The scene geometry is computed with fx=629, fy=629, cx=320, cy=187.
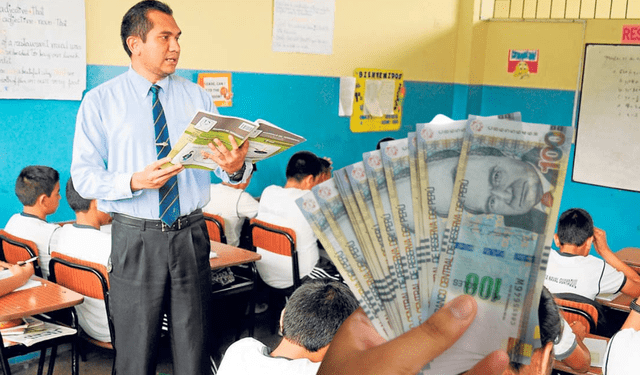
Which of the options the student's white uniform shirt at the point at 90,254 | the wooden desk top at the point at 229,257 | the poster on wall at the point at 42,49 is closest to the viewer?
the student's white uniform shirt at the point at 90,254

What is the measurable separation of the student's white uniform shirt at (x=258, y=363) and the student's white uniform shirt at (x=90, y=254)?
50.8 inches

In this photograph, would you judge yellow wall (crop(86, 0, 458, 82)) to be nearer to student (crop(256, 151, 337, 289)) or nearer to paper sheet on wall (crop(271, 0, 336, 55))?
paper sheet on wall (crop(271, 0, 336, 55))

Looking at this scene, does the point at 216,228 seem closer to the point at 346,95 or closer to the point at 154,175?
the point at 154,175

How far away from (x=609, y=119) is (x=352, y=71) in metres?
2.36

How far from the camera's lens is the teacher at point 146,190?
7.65 feet

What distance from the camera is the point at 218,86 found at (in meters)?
4.54

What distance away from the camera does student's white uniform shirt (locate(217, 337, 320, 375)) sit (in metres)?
1.69

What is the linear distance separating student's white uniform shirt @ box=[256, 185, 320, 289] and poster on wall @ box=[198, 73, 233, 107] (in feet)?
3.23

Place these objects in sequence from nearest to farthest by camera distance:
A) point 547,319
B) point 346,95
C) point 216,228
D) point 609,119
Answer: point 547,319 < point 216,228 < point 346,95 < point 609,119

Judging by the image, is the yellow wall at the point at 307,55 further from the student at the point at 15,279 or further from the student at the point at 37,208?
the student at the point at 15,279

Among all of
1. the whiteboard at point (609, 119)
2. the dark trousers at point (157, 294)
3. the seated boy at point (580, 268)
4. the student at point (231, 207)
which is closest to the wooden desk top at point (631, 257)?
the seated boy at point (580, 268)

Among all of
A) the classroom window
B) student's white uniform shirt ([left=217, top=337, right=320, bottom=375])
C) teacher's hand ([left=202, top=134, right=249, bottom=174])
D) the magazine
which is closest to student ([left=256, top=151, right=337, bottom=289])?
the magazine

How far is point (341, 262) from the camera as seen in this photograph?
2.78 feet

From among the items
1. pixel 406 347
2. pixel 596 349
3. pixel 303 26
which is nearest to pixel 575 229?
pixel 596 349
